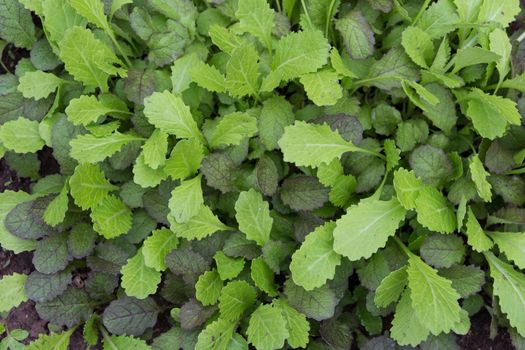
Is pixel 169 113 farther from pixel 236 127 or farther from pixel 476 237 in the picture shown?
pixel 476 237

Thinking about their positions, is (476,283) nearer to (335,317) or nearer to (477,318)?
(477,318)

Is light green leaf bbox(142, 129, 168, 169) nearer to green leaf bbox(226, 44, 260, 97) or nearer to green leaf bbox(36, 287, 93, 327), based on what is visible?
green leaf bbox(226, 44, 260, 97)

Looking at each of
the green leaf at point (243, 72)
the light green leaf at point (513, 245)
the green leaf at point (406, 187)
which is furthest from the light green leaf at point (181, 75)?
the light green leaf at point (513, 245)

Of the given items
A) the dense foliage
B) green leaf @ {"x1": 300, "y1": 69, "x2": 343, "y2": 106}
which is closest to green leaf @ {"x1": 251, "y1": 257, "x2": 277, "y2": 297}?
the dense foliage

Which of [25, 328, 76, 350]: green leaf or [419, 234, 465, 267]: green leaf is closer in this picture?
[419, 234, 465, 267]: green leaf

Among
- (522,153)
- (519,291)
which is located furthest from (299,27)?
(519,291)

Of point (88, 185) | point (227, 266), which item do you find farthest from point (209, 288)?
point (88, 185)

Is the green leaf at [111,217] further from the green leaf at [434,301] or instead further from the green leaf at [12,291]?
the green leaf at [434,301]
